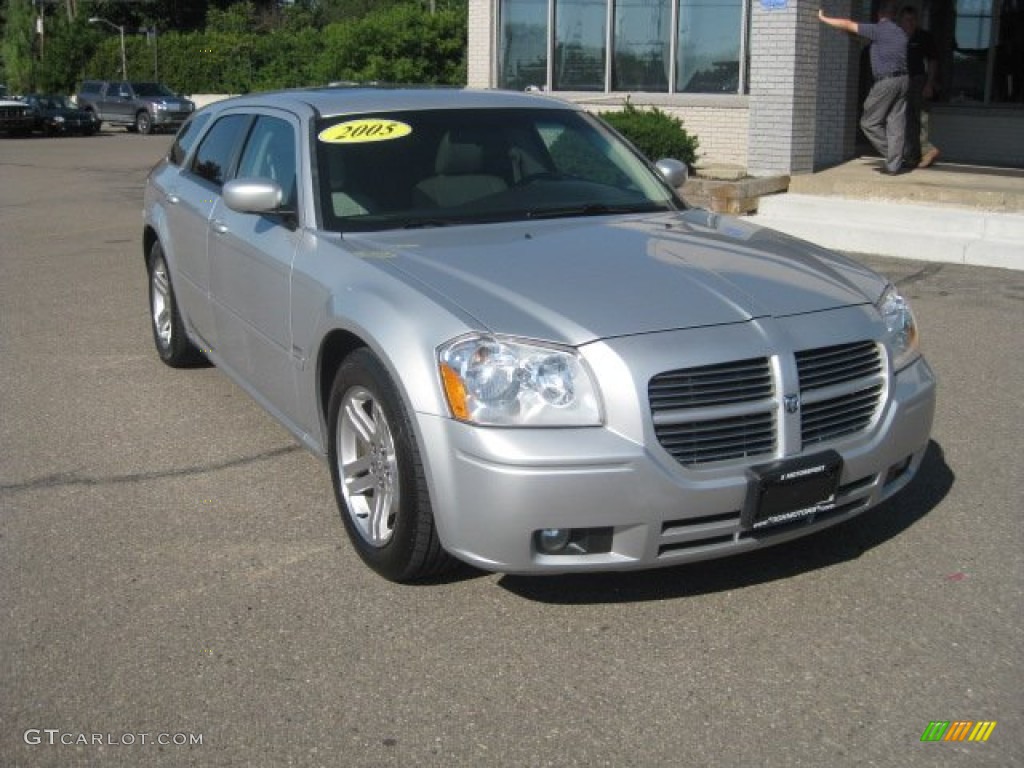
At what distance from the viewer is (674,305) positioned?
4.02 meters

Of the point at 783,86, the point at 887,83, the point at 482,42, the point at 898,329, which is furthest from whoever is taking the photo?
the point at 482,42

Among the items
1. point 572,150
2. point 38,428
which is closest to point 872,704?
point 572,150

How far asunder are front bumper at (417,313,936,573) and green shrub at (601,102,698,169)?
1030cm

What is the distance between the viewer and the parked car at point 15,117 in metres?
37.3

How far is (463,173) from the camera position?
17.4 feet

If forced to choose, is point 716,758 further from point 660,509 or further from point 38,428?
point 38,428

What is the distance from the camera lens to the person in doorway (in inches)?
528

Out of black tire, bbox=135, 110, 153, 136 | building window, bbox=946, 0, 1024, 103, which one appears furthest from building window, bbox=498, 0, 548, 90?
black tire, bbox=135, 110, 153, 136

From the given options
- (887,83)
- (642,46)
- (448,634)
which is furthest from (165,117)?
(448,634)

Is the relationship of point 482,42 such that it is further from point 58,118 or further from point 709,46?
point 58,118

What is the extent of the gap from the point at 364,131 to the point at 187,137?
2.29 metres

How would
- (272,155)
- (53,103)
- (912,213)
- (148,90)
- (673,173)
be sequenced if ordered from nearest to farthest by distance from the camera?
(272,155), (673,173), (912,213), (53,103), (148,90)

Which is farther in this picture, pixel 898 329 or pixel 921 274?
pixel 921 274

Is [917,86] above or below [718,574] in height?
above
